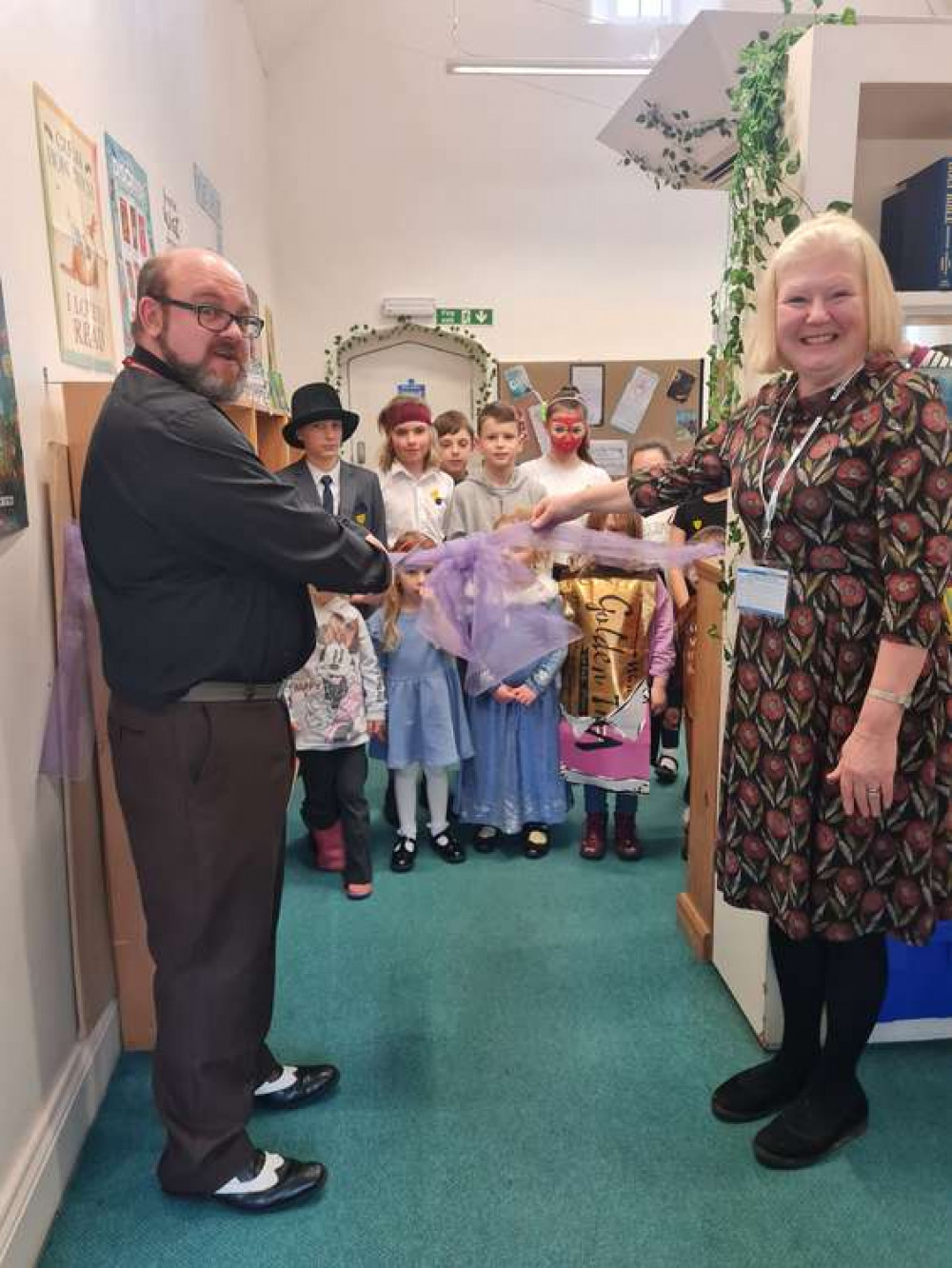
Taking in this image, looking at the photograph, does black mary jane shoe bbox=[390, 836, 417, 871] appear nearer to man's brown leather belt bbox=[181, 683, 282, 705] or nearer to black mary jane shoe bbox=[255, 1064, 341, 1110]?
black mary jane shoe bbox=[255, 1064, 341, 1110]

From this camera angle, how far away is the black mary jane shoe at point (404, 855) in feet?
10.0

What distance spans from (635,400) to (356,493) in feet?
11.9

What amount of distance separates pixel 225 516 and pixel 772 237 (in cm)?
135

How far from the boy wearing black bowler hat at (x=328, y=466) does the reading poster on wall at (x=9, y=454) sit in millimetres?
1315

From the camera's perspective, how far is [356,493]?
3270mm

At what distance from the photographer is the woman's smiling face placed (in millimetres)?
1455

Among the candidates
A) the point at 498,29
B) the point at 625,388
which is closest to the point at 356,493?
the point at 625,388

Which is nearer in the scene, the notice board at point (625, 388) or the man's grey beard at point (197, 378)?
the man's grey beard at point (197, 378)

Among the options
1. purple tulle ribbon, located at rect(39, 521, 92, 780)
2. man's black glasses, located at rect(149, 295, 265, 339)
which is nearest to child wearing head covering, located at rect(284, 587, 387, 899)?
purple tulle ribbon, located at rect(39, 521, 92, 780)

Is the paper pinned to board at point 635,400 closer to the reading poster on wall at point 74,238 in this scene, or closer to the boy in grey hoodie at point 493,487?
the boy in grey hoodie at point 493,487

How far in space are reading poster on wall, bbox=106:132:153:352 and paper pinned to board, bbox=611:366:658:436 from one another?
4142mm

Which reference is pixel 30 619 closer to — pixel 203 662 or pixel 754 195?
pixel 203 662

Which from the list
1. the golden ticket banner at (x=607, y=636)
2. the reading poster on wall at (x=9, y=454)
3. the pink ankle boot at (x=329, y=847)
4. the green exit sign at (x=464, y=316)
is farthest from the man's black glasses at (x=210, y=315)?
the green exit sign at (x=464, y=316)

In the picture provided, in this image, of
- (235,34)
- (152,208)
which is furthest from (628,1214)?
(235,34)
